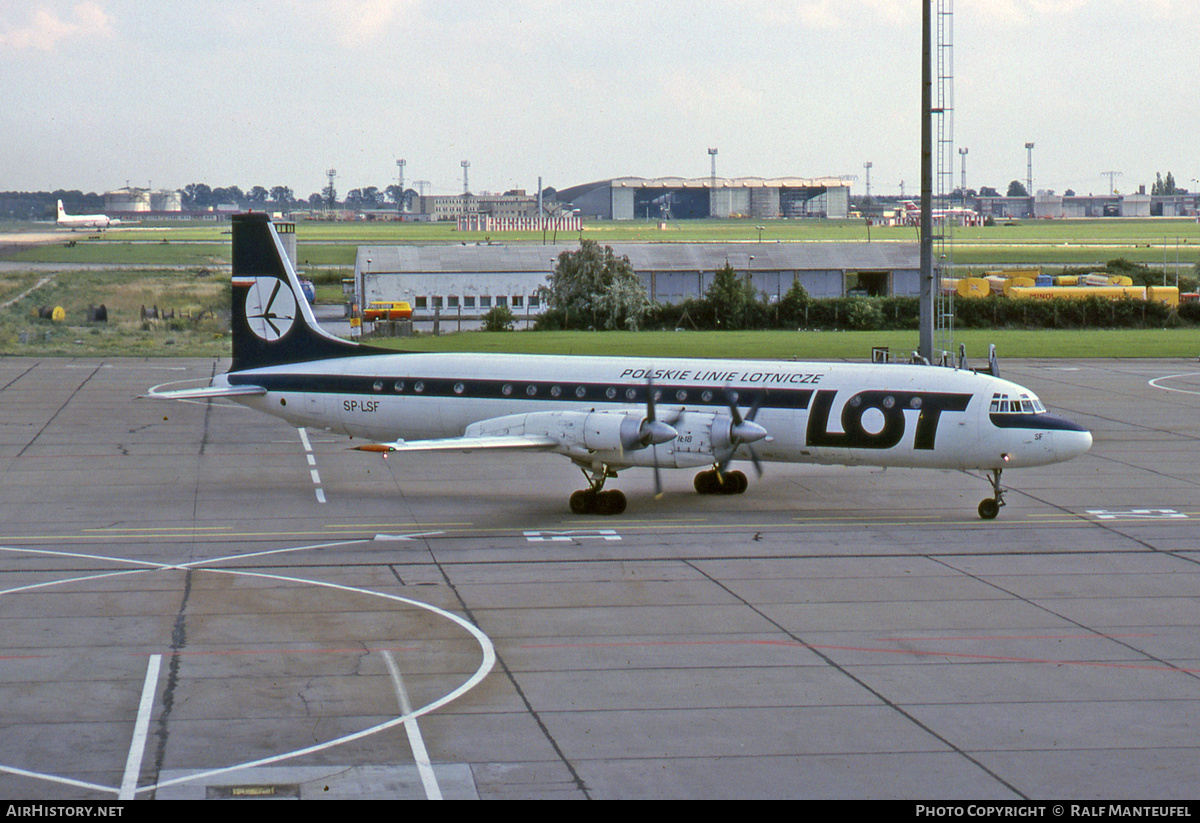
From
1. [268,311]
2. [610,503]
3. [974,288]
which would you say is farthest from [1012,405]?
[974,288]

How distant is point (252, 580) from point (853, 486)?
18.1 metres

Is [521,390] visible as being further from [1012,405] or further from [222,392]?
[1012,405]

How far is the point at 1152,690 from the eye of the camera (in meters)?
18.0

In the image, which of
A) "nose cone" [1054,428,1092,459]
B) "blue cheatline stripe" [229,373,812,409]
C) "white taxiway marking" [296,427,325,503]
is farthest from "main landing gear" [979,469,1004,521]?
"white taxiway marking" [296,427,325,503]

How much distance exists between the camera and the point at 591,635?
20844mm

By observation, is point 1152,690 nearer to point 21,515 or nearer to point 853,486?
point 853,486

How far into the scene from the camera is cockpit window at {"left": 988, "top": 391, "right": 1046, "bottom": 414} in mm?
30516

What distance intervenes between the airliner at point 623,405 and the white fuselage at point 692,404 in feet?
0.12

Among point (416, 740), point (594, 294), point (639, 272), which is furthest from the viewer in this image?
point (639, 272)

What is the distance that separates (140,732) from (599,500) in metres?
16.6

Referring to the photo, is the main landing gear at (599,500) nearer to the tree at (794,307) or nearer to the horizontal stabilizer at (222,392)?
the horizontal stabilizer at (222,392)

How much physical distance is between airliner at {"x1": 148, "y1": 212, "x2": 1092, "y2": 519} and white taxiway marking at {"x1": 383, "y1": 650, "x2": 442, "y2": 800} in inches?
414

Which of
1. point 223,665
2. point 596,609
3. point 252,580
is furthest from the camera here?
point 252,580

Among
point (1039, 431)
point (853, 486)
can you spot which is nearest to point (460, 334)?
point (853, 486)
